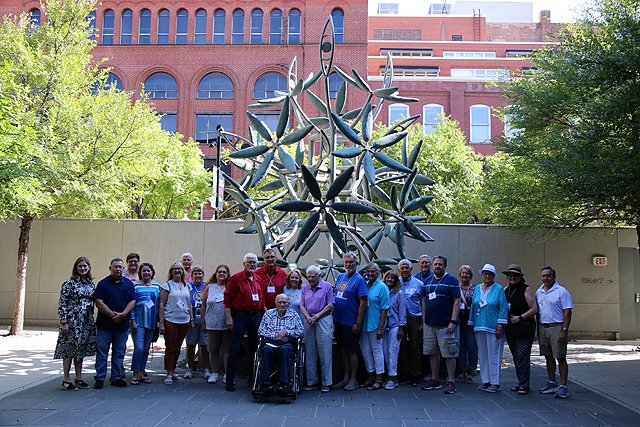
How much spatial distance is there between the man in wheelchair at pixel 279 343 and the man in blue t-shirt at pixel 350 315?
779 mm

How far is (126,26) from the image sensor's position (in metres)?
41.8

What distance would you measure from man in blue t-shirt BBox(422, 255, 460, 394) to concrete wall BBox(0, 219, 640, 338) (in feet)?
23.5

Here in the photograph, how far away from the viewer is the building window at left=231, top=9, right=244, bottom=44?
41.2 m

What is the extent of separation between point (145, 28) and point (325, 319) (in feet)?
122

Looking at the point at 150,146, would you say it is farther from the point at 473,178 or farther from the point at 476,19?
the point at 476,19

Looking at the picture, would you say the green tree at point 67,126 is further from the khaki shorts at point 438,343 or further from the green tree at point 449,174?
the green tree at point 449,174

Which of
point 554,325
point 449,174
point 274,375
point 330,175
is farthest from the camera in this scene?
point 449,174

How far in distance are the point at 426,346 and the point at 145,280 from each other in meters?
4.01

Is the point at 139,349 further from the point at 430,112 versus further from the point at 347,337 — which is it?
the point at 430,112

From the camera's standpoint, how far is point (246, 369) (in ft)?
31.2

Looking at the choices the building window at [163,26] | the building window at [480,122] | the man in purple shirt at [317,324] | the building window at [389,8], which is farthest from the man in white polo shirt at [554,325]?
the building window at [389,8]

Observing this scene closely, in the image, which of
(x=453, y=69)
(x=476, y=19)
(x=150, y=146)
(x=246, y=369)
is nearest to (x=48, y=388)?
(x=246, y=369)

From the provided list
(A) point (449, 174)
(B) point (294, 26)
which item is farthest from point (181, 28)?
(A) point (449, 174)

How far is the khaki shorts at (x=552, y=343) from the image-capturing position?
27.9 feet
